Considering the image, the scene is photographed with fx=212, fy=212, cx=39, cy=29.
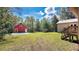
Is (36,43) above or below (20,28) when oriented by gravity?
below

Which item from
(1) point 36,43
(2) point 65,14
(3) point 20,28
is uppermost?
(2) point 65,14

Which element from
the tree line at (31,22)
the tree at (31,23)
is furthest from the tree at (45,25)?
the tree at (31,23)

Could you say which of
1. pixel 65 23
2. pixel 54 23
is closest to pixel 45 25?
pixel 54 23

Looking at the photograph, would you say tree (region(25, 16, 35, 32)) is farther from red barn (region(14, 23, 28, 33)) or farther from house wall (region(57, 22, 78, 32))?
house wall (region(57, 22, 78, 32))

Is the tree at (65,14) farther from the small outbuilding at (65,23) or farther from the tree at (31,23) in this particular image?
the tree at (31,23)

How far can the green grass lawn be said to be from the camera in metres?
A: 2.39

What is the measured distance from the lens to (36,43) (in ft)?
7.89

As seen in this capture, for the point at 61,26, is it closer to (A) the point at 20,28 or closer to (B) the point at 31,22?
(B) the point at 31,22

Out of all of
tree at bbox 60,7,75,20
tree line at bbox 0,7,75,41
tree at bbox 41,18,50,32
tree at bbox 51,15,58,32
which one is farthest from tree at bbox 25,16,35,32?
tree at bbox 60,7,75,20

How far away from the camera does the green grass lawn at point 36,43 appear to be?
2391 mm

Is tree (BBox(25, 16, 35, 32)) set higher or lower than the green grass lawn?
higher

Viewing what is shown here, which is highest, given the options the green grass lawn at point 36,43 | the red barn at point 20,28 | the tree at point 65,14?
the tree at point 65,14
